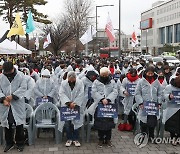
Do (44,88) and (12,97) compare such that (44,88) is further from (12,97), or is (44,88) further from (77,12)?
(77,12)

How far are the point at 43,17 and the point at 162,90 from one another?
30.4 metres

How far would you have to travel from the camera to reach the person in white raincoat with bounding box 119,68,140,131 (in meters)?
8.53

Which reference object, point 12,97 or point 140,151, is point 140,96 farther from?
point 12,97

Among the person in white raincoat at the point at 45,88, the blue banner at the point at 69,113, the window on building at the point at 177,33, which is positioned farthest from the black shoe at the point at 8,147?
the window on building at the point at 177,33

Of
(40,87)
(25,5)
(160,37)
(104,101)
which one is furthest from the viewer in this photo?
(160,37)

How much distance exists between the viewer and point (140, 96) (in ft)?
24.2

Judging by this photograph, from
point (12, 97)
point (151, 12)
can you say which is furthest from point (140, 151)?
point (151, 12)

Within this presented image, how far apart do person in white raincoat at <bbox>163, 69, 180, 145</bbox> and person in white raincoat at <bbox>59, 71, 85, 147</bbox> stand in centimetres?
185

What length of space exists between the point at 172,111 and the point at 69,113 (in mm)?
2220

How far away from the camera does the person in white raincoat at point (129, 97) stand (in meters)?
8.53

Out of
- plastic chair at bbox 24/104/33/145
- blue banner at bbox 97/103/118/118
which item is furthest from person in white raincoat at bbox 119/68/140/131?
plastic chair at bbox 24/104/33/145

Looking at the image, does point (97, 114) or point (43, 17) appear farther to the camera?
point (43, 17)

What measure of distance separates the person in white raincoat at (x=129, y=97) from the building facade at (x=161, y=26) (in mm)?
83469

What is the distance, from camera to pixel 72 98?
7207mm
